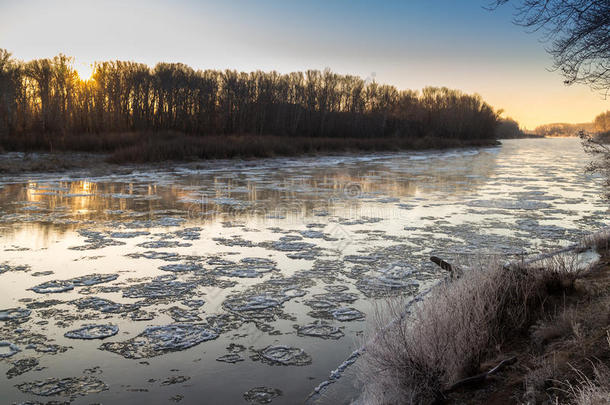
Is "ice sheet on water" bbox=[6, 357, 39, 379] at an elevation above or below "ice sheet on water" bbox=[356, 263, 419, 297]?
below

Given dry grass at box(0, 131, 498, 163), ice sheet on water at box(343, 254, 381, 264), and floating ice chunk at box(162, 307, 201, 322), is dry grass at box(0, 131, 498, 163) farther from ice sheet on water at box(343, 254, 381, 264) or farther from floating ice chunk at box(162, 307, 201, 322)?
floating ice chunk at box(162, 307, 201, 322)

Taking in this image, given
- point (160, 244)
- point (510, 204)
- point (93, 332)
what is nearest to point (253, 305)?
point (93, 332)

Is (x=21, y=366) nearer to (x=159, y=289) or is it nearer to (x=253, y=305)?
(x=159, y=289)

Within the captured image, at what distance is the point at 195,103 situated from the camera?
5184 centimetres

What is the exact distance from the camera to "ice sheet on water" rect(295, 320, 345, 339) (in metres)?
4.98

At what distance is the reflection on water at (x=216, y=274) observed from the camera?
13.6 feet

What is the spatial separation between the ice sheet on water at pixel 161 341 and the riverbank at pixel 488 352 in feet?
6.05

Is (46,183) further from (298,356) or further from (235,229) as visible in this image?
(298,356)

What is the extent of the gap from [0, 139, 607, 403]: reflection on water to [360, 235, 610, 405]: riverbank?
674 millimetres

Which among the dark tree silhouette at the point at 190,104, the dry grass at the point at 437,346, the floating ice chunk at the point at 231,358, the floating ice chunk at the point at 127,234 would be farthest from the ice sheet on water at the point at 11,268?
the dark tree silhouette at the point at 190,104

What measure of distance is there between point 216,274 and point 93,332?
2.26 m

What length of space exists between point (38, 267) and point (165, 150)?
2135 cm

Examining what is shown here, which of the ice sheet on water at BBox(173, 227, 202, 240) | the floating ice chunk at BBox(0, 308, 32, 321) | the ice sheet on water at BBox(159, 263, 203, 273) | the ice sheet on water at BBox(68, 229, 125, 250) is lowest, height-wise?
the floating ice chunk at BBox(0, 308, 32, 321)

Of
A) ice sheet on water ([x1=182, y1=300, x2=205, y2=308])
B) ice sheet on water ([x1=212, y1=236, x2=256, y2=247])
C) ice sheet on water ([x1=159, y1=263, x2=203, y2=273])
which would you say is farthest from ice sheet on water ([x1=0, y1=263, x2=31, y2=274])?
ice sheet on water ([x1=212, y1=236, x2=256, y2=247])
